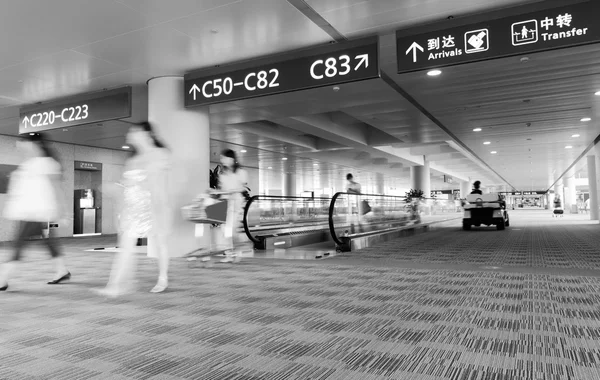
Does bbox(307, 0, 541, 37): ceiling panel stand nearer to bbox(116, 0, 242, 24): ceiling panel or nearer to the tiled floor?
bbox(116, 0, 242, 24): ceiling panel

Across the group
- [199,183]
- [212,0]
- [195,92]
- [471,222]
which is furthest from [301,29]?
[471,222]

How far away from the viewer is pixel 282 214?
13.2 m

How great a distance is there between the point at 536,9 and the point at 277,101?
6.18 m

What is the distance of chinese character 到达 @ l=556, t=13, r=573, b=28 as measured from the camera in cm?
507

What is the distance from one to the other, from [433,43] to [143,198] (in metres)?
4.32

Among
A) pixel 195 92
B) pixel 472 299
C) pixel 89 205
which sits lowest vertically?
pixel 472 299

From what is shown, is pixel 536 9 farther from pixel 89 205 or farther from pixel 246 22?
pixel 89 205

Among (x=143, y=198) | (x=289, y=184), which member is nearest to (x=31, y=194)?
(x=143, y=198)

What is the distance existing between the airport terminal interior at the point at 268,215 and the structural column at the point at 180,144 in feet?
0.13

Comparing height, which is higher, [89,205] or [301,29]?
[301,29]

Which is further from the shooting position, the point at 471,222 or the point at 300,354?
the point at 471,222

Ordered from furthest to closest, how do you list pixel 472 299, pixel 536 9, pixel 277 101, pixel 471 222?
pixel 471 222, pixel 277 101, pixel 536 9, pixel 472 299

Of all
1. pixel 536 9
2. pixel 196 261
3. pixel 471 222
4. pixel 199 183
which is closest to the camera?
pixel 536 9

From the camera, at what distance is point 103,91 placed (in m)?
9.10
